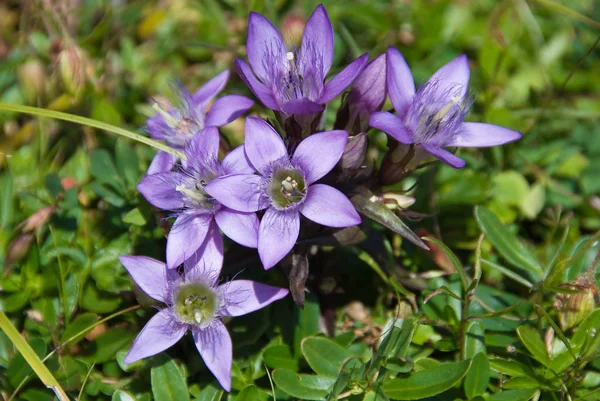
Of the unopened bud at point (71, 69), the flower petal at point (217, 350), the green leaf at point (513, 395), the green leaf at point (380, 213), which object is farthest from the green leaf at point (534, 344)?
the unopened bud at point (71, 69)

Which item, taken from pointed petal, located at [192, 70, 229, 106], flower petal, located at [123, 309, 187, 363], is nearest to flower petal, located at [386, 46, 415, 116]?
pointed petal, located at [192, 70, 229, 106]

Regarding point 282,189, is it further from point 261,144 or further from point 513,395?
point 513,395

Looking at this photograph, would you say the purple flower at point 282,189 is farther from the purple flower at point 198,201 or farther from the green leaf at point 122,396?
the green leaf at point 122,396

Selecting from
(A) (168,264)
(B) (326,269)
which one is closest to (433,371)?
(B) (326,269)

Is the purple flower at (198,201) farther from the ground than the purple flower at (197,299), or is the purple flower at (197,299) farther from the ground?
the purple flower at (198,201)

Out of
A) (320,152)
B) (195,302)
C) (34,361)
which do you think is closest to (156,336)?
(195,302)

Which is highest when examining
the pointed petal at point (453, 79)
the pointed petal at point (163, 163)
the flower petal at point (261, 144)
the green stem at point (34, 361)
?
the pointed petal at point (453, 79)

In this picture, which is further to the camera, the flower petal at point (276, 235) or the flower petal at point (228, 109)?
the flower petal at point (228, 109)
